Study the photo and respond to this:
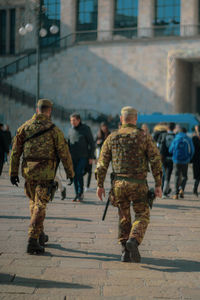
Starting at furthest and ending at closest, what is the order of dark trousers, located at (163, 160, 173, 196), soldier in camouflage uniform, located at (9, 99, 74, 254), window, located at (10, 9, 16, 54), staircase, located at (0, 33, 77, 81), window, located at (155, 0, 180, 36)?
window, located at (10, 9, 16, 54) → staircase, located at (0, 33, 77, 81) → window, located at (155, 0, 180, 36) → dark trousers, located at (163, 160, 173, 196) → soldier in camouflage uniform, located at (9, 99, 74, 254)

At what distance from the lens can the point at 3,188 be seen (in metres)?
12.6

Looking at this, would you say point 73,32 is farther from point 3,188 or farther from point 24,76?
point 3,188

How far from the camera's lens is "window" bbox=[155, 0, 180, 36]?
35.9 m

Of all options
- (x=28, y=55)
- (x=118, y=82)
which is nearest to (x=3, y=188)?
(x=118, y=82)

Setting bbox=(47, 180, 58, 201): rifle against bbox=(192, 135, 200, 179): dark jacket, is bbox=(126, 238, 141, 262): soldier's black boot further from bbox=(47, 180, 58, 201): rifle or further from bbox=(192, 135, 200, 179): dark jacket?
bbox=(192, 135, 200, 179): dark jacket

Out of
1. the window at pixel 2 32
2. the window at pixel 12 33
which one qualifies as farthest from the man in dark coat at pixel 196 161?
the window at pixel 2 32

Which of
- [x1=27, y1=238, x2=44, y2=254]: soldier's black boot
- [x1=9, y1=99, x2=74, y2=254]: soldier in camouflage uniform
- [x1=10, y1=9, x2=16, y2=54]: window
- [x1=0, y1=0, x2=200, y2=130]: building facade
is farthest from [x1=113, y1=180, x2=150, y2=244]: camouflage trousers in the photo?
[x1=10, y1=9, x2=16, y2=54]: window

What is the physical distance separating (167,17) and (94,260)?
33.3 metres

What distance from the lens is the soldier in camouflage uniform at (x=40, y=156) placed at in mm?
5918

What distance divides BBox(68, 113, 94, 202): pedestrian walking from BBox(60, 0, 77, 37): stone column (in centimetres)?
3057

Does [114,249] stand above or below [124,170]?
below

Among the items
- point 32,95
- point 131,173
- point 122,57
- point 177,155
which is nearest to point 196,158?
point 177,155

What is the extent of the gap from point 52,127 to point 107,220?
2.56 m

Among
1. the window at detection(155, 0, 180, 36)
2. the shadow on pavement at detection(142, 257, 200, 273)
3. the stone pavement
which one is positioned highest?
the window at detection(155, 0, 180, 36)
